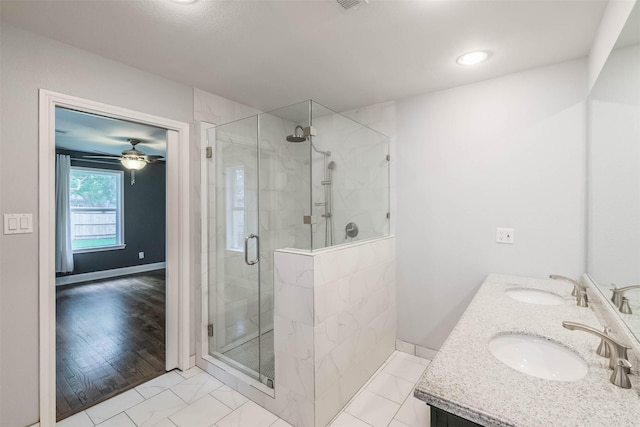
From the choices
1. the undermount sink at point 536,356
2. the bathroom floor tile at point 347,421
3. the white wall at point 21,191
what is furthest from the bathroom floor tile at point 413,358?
the white wall at point 21,191

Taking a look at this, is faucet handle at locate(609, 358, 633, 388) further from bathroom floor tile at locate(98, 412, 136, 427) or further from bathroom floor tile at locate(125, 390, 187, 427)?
bathroom floor tile at locate(98, 412, 136, 427)

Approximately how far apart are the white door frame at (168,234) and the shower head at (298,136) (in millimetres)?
956

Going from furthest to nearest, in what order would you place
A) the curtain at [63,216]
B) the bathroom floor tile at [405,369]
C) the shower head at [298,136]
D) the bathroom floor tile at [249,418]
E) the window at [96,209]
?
1. the window at [96,209]
2. the curtain at [63,216]
3. the bathroom floor tile at [405,369]
4. the shower head at [298,136]
5. the bathroom floor tile at [249,418]

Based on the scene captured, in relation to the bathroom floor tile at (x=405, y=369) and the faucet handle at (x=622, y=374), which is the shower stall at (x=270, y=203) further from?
the faucet handle at (x=622, y=374)

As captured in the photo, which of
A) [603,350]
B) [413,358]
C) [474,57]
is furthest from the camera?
[413,358]

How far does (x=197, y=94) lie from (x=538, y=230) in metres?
2.90

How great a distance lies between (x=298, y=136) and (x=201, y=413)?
6.45ft

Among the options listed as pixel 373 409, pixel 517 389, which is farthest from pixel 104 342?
pixel 517 389

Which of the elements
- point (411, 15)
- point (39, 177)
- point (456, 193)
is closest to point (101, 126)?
point (39, 177)

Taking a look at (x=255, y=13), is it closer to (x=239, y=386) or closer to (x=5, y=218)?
(x=5, y=218)

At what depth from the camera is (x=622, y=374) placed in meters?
0.86

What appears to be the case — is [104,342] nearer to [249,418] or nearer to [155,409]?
[155,409]

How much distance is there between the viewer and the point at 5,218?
1583mm

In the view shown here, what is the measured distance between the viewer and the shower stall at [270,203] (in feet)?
6.45
